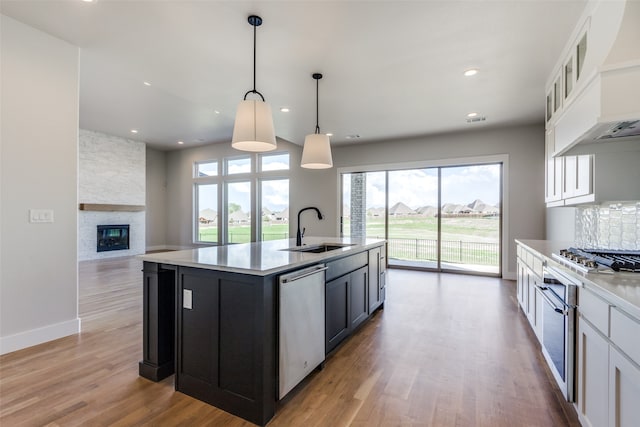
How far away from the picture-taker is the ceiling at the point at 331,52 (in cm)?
243

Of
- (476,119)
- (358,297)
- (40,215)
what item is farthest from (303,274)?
(476,119)

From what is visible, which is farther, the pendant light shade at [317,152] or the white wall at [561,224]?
the white wall at [561,224]

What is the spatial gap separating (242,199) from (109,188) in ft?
11.1

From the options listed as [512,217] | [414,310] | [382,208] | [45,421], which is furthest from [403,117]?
[45,421]

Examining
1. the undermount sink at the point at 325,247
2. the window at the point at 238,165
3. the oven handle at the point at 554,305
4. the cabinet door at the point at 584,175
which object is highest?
the window at the point at 238,165

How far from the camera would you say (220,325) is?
1.85m

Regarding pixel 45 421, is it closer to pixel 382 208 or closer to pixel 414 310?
pixel 414 310

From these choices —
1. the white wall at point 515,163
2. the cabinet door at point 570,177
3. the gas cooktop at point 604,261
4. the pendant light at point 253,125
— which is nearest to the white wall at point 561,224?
the white wall at point 515,163

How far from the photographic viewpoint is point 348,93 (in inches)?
160

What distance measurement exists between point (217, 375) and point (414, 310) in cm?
265

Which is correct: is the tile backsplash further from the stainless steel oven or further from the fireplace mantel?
the fireplace mantel

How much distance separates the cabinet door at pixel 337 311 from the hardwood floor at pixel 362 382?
164 mm

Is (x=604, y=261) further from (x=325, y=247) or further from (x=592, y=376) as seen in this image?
(x=325, y=247)

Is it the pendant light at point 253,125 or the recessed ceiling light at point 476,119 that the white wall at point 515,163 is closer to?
the recessed ceiling light at point 476,119
